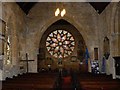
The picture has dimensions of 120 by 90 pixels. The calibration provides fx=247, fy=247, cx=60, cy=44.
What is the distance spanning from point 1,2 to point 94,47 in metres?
7.43

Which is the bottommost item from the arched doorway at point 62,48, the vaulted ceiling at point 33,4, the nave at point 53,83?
the nave at point 53,83

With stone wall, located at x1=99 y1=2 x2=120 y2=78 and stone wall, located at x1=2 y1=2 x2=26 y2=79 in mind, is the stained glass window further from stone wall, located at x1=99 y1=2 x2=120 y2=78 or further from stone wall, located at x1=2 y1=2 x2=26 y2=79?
stone wall, located at x1=99 y1=2 x2=120 y2=78

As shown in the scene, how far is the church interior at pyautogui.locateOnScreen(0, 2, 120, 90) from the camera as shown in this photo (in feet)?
30.9

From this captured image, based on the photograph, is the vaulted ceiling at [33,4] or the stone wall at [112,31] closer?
the stone wall at [112,31]

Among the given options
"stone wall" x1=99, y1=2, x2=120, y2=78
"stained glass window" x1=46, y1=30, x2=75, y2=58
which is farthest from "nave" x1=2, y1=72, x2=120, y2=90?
"stained glass window" x1=46, y1=30, x2=75, y2=58

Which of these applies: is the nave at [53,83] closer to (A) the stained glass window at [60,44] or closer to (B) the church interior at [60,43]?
(B) the church interior at [60,43]

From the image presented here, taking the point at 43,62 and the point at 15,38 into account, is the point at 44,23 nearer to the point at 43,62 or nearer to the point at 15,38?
the point at 15,38

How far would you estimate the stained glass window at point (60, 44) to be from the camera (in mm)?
19781

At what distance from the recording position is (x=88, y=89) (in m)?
5.87

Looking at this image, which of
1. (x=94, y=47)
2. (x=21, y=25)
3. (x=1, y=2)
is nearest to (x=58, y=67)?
(x=94, y=47)

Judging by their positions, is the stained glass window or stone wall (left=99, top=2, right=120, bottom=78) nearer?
stone wall (left=99, top=2, right=120, bottom=78)

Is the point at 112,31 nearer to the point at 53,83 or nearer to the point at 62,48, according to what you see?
the point at 53,83

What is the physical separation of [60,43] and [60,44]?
8 cm

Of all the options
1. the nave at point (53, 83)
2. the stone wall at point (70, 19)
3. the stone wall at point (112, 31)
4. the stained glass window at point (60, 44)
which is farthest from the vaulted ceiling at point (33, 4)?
the stained glass window at point (60, 44)
